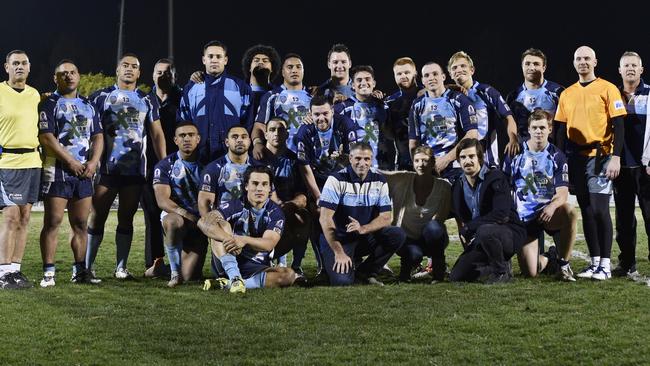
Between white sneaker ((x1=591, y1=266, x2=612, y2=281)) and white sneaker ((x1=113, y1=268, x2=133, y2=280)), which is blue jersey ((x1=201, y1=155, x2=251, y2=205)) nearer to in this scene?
white sneaker ((x1=113, y1=268, x2=133, y2=280))

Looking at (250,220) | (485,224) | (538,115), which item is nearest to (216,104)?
(250,220)

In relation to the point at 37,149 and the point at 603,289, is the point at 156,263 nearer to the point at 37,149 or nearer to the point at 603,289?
the point at 37,149

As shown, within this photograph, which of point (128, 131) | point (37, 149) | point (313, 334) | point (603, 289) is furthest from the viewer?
point (128, 131)

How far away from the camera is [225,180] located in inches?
275

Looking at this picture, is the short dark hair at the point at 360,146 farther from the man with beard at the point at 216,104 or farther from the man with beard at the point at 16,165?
the man with beard at the point at 16,165

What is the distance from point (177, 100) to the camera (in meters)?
8.16

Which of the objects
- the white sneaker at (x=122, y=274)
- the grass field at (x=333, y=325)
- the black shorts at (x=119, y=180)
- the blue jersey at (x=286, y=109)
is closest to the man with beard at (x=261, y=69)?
the blue jersey at (x=286, y=109)

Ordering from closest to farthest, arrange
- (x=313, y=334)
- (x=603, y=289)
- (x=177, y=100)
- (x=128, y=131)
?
(x=313, y=334)
(x=603, y=289)
(x=128, y=131)
(x=177, y=100)

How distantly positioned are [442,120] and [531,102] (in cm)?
89

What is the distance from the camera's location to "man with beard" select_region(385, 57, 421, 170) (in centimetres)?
791

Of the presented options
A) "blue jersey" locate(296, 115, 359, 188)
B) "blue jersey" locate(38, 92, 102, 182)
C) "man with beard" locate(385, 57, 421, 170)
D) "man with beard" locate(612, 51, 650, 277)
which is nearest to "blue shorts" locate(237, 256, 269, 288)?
"blue jersey" locate(296, 115, 359, 188)

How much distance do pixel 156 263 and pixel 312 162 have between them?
1663 mm

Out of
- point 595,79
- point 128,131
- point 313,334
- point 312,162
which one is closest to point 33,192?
point 128,131

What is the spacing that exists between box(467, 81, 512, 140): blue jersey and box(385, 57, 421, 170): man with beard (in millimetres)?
538
